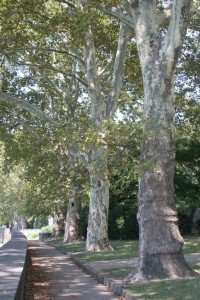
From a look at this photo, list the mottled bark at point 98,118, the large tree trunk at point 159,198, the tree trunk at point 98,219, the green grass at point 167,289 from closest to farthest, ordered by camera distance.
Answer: the green grass at point 167,289 < the large tree trunk at point 159,198 < the mottled bark at point 98,118 < the tree trunk at point 98,219

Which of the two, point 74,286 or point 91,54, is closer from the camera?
point 74,286

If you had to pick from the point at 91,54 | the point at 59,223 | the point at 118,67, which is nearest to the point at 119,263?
the point at 118,67

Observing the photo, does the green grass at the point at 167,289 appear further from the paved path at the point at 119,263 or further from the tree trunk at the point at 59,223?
the tree trunk at the point at 59,223

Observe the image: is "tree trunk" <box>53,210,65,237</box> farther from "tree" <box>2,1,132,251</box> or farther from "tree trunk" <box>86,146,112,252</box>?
"tree" <box>2,1,132,251</box>

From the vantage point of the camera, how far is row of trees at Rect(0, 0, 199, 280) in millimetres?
9938

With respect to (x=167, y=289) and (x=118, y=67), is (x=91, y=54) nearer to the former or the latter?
(x=118, y=67)

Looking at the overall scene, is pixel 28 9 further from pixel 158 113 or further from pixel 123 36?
pixel 158 113

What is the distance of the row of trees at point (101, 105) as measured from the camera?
994cm

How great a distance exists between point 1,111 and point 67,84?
455 cm

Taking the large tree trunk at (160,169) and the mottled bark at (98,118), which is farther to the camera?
the mottled bark at (98,118)

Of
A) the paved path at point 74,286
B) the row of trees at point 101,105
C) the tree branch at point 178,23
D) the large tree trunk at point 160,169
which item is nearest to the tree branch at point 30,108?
the row of trees at point 101,105

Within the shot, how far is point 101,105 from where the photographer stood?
19.0 metres

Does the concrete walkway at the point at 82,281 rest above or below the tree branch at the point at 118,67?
below

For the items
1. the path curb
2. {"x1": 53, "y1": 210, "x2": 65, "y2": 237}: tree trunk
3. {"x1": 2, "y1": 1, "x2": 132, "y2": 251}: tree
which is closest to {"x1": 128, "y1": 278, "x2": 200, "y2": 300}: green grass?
the path curb
